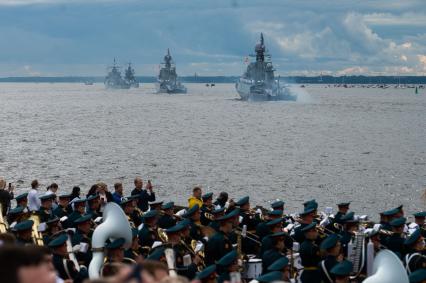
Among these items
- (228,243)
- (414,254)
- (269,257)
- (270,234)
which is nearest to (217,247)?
(228,243)

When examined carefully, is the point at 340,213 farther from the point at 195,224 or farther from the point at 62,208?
the point at 62,208

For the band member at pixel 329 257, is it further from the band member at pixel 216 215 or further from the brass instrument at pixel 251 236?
the brass instrument at pixel 251 236

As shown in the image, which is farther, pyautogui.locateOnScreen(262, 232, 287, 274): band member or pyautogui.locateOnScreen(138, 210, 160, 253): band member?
pyautogui.locateOnScreen(138, 210, 160, 253): band member

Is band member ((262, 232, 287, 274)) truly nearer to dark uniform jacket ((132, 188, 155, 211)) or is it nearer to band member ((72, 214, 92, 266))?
band member ((72, 214, 92, 266))

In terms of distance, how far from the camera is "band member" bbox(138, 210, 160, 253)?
14172 millimetres

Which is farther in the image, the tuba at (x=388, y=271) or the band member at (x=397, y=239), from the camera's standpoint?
the band member at (x=397, y=239)

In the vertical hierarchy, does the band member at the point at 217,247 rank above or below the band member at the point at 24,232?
below

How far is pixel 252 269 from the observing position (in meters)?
12.8

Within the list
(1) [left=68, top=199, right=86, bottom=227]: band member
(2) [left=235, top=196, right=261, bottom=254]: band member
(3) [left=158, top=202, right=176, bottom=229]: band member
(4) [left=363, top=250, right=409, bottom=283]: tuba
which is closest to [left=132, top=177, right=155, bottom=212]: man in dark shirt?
(1) [left=68, top=199, right=86, bottom=227]: band member

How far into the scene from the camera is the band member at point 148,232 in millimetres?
14172

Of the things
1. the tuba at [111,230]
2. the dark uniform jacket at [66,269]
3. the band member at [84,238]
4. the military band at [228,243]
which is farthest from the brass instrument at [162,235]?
the dark uniform jacket at [66,269]

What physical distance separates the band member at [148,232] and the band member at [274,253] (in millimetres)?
2614

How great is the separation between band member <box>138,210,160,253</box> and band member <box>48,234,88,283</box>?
258 cm

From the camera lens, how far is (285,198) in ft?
136
